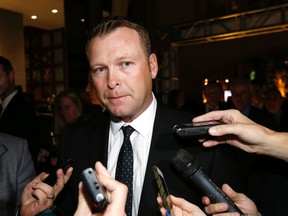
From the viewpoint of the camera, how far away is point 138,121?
1.41 meters

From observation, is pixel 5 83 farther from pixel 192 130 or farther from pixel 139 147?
pixel 192 130

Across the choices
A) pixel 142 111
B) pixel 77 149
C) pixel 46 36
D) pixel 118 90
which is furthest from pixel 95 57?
pixel 46 36

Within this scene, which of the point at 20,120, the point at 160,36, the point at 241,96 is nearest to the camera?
the point at 20,120

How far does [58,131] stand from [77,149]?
2506 mm

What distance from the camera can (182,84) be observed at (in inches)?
404

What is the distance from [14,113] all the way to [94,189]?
2.39 m

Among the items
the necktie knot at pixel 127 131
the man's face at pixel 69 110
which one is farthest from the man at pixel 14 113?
the necktie knot at pixel 127 131

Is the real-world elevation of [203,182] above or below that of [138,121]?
below

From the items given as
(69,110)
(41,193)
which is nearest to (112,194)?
(41,193)

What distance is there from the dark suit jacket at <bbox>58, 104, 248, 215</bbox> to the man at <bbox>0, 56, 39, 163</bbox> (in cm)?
137

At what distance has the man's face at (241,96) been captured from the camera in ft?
11.8

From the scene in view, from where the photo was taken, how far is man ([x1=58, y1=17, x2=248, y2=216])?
4.19 ft

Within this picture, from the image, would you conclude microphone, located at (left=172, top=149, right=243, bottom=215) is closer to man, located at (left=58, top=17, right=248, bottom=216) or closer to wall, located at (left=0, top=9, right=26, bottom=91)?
man, located at (left=58, top=17, right=248, bottom=216)

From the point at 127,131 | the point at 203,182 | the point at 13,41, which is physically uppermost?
the point at 13,41
